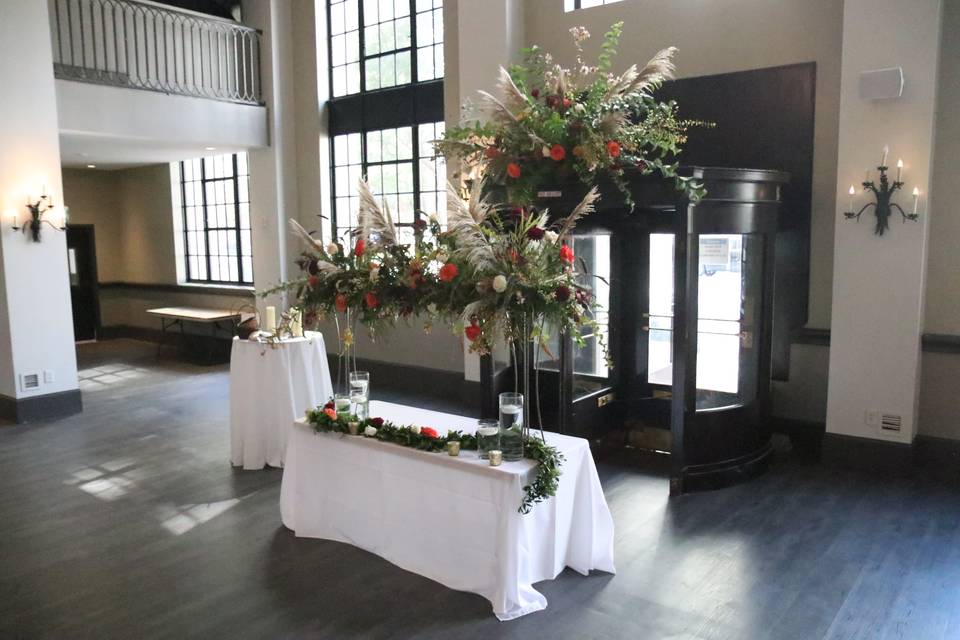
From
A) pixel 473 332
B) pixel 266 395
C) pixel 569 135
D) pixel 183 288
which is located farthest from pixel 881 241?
pixel 183 288

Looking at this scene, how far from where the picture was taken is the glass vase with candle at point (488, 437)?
3.49m

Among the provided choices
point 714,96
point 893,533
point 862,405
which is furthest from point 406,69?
point 893,533

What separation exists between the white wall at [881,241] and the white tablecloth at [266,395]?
3.92m

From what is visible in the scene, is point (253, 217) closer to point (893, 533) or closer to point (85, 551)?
point (85, 551)

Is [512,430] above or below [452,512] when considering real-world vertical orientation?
above

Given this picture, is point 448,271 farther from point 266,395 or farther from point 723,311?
point 266,395

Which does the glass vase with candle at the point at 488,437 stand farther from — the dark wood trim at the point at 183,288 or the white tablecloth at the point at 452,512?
the dark wood trim at the point at 183,288

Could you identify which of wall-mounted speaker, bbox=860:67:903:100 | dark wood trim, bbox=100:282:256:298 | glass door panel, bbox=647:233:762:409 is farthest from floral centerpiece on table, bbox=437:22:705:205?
dark wood trim, bbox=100:282:256:298

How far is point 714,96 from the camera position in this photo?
19.7 ft

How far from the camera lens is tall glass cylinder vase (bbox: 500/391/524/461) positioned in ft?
11.4

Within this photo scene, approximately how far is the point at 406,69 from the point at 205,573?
6491mm

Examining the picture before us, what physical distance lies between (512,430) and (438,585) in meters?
0.90

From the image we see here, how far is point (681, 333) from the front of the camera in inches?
191

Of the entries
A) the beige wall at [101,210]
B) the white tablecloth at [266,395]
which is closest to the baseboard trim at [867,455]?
the white tablecloth at [266,395]
